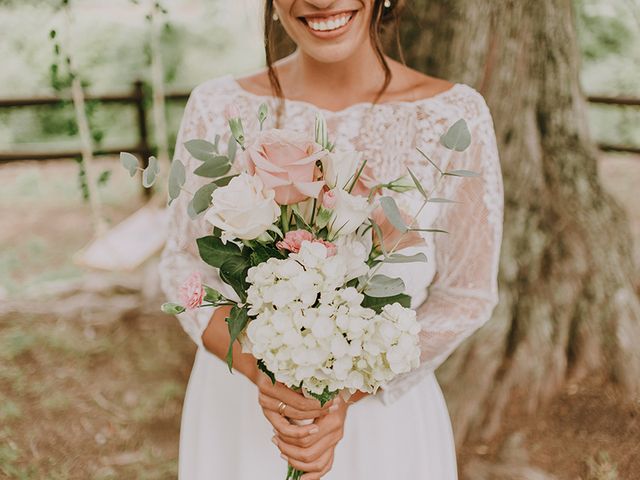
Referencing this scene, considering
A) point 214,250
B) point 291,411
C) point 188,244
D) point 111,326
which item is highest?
point 214,250

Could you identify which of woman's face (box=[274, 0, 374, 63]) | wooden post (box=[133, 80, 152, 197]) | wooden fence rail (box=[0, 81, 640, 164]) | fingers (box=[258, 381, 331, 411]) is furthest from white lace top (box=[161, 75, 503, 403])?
wooden post (box=[133, 80, 152, 197])

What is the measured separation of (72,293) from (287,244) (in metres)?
4.45

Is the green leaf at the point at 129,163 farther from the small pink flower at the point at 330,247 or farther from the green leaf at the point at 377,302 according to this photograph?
the green leaf at the point at 377,302

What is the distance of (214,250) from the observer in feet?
4.31

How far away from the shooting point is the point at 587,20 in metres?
6.36

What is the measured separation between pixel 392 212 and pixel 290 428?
24.9 inches

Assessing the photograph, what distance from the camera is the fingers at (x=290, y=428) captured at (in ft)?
4.99

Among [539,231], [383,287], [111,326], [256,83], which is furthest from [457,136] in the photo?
[111,326]

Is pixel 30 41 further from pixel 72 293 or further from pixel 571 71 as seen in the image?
pixel 571 71

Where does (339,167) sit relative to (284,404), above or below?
above

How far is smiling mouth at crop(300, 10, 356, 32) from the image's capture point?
1648 mm

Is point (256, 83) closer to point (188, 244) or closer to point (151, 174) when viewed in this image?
point (188, 244)

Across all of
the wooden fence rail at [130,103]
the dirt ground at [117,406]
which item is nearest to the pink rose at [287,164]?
the dirt ground at [117,406]

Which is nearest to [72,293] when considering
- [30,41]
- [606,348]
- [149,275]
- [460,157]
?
[149,275]
